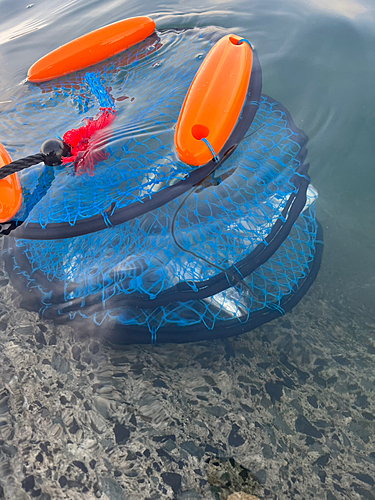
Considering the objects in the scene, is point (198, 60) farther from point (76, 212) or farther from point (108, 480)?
point (108, 480)

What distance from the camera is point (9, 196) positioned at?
2193mm

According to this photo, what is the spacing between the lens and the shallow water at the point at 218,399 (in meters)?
1.66

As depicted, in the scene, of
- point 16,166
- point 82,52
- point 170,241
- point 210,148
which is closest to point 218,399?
point 170,241

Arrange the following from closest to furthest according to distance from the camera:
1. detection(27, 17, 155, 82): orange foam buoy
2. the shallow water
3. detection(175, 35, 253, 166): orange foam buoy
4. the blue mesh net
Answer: the shallow water < the blue mesh net < detection(175, 35, 253, 166): orange foam buoy < detection(27, 17, 155, 82): orange foam buoy

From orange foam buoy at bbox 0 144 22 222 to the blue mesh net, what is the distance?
0.21 feet

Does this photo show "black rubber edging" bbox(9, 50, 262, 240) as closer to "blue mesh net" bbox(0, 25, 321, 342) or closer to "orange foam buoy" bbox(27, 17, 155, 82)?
"blue mesh net" bbox(0, 25, 321, 342)

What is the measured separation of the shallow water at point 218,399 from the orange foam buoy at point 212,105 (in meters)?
1.16

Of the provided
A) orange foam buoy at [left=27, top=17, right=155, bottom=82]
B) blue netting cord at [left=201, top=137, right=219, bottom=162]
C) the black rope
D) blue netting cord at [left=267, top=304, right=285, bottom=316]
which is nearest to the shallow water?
blue netting cord at [left=267, top=304, right=285, bottom=316]

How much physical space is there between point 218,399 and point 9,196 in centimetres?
193

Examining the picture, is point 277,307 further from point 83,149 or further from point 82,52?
point 82,52

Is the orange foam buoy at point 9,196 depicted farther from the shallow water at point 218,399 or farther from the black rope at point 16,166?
the shallow water at point 218,399

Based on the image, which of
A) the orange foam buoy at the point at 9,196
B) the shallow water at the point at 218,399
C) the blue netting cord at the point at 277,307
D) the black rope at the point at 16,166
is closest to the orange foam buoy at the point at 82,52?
the orange foam buoy at the point at 9,196

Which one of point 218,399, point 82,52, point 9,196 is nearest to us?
point 218,399

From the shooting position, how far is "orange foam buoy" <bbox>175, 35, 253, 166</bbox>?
2.26 meters
